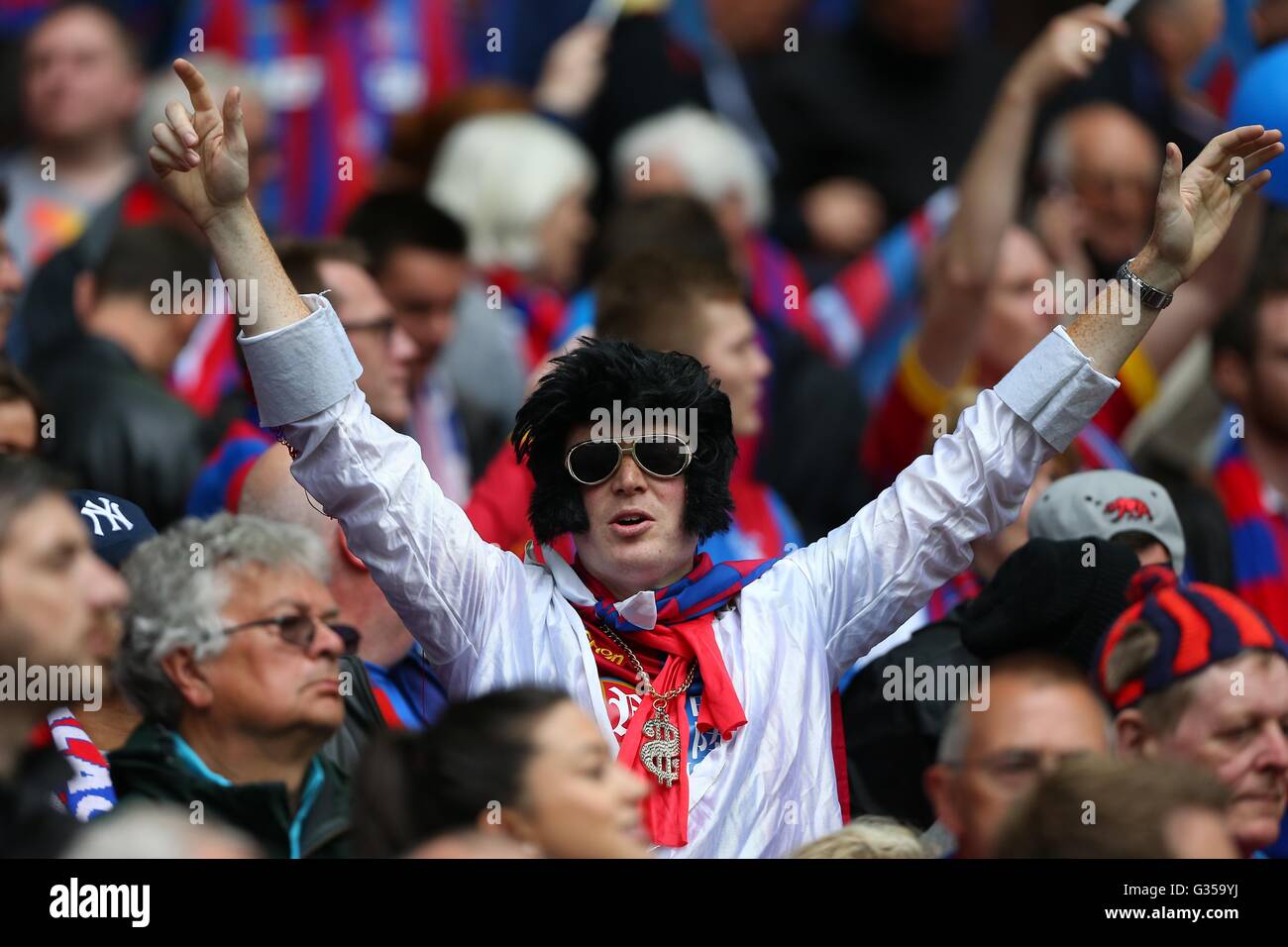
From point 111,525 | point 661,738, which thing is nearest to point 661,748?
point 661,738

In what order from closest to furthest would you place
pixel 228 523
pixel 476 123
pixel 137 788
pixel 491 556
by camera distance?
pixel 137 788, pixel 491 556, pixel 228 523, pixel 476 123

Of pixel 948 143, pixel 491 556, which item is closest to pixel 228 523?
pixel 491 556

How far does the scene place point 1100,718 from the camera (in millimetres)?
4148

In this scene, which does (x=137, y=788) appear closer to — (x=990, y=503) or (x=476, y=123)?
(x=990, y=503)

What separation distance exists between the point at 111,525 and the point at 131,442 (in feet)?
4.32

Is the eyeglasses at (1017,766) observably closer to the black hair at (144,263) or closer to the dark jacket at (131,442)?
the dark jacket at (131,442)

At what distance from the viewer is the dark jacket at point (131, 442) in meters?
5.67

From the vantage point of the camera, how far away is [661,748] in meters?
3.86

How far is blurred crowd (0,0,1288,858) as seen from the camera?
350 centimetres

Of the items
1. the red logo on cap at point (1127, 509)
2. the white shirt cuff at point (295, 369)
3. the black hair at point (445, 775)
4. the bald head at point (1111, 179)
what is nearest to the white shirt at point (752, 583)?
the white shirt cuff at point (295, 369)

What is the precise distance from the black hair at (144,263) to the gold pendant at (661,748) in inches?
118

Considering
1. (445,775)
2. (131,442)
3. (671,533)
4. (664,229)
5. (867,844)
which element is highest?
(664,229)

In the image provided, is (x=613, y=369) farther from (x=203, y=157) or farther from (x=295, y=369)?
(x=203, y=157)
